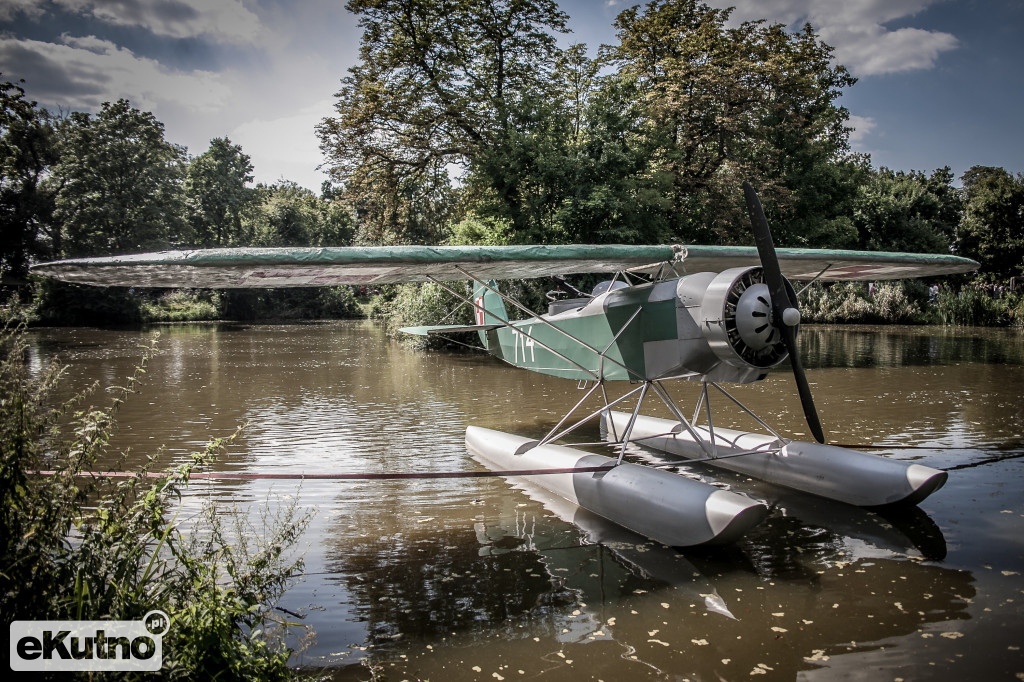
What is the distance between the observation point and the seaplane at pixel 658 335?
479 cm

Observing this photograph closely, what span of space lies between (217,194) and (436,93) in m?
34.5

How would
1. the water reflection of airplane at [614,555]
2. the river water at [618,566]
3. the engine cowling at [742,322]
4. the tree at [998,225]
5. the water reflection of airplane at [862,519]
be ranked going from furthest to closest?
the tree at [998,225] → the engine cowling at [742,322] → the water reflection of airplane at [862,519] → the water reflection of airplane at [614,555] → the river water at [618,566]

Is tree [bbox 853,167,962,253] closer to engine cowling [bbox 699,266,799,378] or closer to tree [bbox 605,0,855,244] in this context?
tree [bbox 605,0,855,244]

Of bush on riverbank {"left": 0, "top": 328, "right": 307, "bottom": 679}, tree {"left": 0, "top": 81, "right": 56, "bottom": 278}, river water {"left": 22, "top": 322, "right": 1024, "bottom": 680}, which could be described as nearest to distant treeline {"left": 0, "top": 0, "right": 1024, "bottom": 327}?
river water {"left": 22, "top": 322, "right": 1024, "bottom": 680}

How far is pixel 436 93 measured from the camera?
22891mm

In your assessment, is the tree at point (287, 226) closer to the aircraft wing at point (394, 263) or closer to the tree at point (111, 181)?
the tree at point (111, 181)

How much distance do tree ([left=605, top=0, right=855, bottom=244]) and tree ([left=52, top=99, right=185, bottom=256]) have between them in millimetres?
32077

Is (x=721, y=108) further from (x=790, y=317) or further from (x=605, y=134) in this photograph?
(x=790, y=317)

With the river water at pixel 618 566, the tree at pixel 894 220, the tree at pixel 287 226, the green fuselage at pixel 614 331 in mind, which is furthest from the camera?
the tree at pixel 287 226

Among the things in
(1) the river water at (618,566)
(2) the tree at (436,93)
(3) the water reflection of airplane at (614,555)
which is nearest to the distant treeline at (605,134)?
(2) the tree at (436,93)

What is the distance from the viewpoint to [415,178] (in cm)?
2430

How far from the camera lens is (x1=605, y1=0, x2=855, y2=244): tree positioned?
23547 millimetres

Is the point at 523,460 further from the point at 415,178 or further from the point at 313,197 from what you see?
the point at 313,197

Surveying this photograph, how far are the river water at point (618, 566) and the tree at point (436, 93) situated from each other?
585 inches
